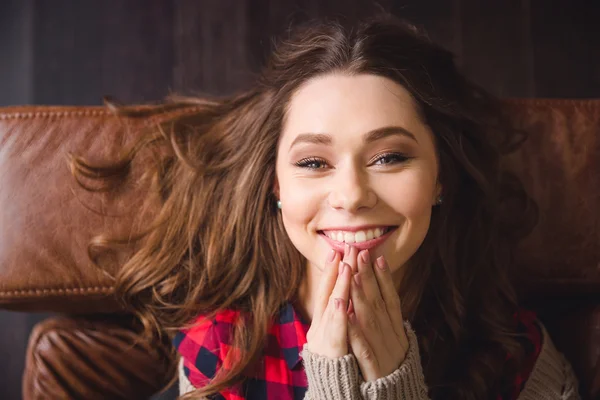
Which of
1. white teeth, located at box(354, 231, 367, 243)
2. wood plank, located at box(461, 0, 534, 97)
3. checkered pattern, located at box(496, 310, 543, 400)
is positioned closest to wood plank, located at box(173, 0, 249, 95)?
wood plank, located at box(461, 0, 534, 97)

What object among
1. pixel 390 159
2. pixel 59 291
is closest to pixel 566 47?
pixel 390 159

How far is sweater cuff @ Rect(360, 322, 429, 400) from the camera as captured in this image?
103 centimetres

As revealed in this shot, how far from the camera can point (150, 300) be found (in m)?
1.28

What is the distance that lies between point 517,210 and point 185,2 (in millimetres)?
1037

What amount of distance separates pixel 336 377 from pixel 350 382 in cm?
3

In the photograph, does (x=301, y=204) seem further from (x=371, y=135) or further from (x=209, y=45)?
(x=209, y=45)

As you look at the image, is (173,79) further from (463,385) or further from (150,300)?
(463,385)

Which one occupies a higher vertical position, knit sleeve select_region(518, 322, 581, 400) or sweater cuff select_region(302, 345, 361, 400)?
sweater cuff select_region(302, 345, 361, 400)

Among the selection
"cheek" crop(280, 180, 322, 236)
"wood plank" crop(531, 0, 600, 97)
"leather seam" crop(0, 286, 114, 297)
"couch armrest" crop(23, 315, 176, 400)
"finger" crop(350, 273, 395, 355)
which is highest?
"wood plank" crop(531, 0, 600, 97)

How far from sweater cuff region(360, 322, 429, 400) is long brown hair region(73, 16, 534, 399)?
20 cm

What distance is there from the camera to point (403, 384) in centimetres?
105

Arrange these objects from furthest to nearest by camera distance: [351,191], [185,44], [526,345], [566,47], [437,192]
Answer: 1. [566,47]
2. [185,44]
3. [526,345]
4. [437,192]
5. [351,191]

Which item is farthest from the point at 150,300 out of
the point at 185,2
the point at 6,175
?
the point at 185,2

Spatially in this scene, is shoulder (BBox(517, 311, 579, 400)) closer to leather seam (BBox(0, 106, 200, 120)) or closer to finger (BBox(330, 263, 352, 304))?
finger (BBox(330, 263, 352, 304))
